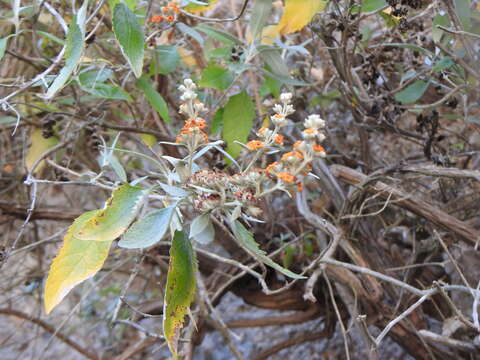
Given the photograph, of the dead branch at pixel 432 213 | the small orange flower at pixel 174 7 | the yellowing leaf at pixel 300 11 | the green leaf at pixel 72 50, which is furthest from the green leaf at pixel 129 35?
the dead branch at pixel 432 213

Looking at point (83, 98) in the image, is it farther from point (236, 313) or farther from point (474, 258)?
point (474, 258)

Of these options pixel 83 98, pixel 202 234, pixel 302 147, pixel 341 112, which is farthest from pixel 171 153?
pixel 302 147

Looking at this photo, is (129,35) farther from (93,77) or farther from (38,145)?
(38,145)

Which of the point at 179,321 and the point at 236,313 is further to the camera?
the point at 236,313

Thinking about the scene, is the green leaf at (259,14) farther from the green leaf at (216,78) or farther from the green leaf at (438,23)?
the green leaf at (438,23)

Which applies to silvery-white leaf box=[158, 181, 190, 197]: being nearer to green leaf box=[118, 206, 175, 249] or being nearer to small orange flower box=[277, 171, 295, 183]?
green leaf box=[118, 206, 175, 249]

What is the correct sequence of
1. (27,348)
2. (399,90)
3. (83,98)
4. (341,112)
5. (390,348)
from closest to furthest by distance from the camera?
(399,90) < (83,98) < (390,348) < (341,112) < (27,348)

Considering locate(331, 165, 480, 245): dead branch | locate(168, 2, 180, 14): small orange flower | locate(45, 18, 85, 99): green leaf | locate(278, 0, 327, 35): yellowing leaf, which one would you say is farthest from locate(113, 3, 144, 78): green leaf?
locate(331, 165, 480, 245): dead branch

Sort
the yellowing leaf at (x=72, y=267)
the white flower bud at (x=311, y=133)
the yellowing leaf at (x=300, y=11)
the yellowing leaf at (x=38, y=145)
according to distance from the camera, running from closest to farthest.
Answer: the white flower bud at (x=311, y=133) → the yellowing leaf at (x=72, y=267) → the yellowing leaf at (x=300, y=11) → the yellowing leaf at (x=38, y=145)
